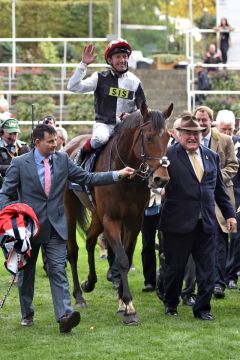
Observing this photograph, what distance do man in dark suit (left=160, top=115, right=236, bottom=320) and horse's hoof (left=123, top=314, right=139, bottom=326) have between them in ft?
1.86

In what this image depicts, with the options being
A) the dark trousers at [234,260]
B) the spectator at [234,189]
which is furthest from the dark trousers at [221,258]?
the dark trousers at [234,260]

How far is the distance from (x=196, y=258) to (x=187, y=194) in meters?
0.66

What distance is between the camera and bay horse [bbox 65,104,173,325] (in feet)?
35.5

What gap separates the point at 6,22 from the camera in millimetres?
40656

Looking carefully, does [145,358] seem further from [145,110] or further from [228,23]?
[228,23]

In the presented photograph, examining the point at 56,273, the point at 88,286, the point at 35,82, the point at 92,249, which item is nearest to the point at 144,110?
the point at 56,273

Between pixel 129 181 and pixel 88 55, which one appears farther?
pixel 88 55

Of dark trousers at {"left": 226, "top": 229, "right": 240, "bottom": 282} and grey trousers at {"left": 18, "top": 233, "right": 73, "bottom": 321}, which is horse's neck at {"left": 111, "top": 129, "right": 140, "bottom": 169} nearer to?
grey trousers at {"left": 18, "top": 233, "right": 73, "bottom": 321}

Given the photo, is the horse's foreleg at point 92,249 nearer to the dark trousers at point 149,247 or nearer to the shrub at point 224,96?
the dark trousers at point 149,247

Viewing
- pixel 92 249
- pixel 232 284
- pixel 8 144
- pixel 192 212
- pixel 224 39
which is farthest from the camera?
pixel 224 39

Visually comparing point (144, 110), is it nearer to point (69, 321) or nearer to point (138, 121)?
point (138, 121)

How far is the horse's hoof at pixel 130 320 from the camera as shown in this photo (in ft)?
36.0

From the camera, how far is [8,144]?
13.5 metres

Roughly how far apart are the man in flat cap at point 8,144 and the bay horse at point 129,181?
1.58 m
